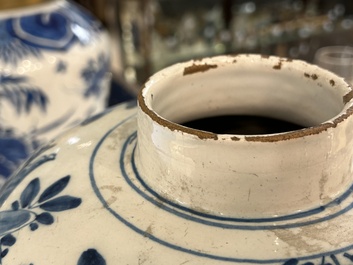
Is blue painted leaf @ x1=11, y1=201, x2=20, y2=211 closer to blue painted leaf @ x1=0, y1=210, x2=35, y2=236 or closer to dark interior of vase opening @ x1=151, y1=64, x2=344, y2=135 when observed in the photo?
blue painted leaf @ x1=0, y1=210, x2=35, y2=236

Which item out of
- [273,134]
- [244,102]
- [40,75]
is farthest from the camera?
[40,75]

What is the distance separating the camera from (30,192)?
507 millimetres

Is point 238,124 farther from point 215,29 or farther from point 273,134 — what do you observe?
point 215,29

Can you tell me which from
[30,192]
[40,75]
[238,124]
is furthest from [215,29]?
[30,192]

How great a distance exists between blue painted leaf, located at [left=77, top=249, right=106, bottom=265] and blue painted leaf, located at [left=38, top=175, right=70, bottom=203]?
0.09 meters

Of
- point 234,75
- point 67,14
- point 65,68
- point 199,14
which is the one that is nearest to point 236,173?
point 234,75

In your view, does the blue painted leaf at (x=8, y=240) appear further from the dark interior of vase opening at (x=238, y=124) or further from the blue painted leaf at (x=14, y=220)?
the dark interior of vase opening at (x=238, y=124)

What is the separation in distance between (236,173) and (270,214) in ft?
0.15

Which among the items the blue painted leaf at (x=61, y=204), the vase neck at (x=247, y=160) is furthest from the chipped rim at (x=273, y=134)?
the blue painted leaf at (x=61, y=204)

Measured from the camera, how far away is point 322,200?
440mm

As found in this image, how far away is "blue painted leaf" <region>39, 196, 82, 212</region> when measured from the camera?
46cm

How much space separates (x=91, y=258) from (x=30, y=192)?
5.1 inches

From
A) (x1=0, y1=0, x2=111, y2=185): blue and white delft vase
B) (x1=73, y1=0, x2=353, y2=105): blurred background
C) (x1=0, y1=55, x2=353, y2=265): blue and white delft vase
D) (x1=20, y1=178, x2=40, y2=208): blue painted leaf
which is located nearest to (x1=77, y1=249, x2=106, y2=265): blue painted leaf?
(x1=0, y1=55, x2=353, y2=265): blue and white delft vase

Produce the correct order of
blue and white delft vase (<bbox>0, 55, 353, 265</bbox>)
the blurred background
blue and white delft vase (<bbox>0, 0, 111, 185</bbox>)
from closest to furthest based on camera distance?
blue and white delft vase (<bbox>0, 55, 353, 265</bbox>) < blue and white delft vase (<bbox>0, 0, 111, 185</bbox>) < the blurred background
